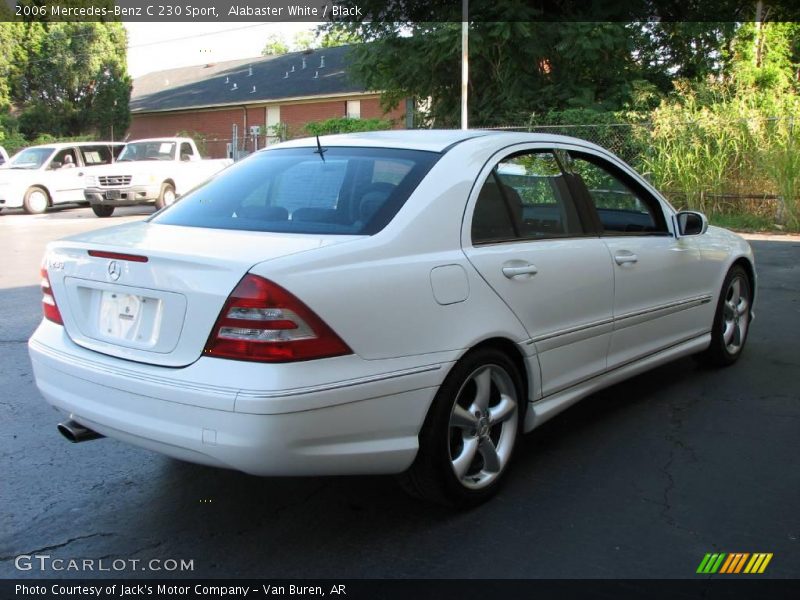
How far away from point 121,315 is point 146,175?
1764cm

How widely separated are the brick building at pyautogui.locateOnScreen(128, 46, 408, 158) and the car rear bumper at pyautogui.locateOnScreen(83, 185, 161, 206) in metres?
13.4

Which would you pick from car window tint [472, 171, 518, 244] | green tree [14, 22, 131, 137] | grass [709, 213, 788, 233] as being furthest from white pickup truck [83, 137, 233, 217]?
car window tint [472, 171, 518, 244]

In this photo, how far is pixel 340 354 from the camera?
289cm

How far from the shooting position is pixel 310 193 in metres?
3.63

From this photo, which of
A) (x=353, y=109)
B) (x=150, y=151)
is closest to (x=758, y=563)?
(x=150, y=151)

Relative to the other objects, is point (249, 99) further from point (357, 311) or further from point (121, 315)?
point (357, 311)

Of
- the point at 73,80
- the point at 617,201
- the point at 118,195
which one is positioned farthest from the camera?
the point at 73,80

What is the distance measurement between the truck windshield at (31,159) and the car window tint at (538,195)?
1950 centimetres

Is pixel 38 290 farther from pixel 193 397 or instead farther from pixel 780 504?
pixel 780 504

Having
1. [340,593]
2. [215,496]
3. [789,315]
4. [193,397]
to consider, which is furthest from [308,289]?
[789,315]

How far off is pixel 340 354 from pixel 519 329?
40.2 inches

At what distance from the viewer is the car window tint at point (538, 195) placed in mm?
3872

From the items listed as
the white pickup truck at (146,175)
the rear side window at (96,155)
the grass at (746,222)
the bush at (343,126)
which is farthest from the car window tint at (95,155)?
the grass at (746,222)

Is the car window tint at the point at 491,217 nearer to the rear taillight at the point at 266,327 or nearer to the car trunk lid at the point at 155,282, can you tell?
the car trunk lid at the point at 155,282
